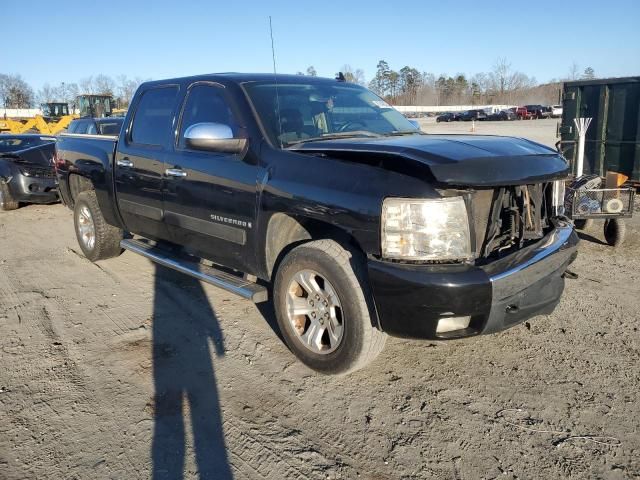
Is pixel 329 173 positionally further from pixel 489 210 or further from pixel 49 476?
pixel 49 476

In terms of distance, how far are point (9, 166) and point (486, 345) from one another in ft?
32.5

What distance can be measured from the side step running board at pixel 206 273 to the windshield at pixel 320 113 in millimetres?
1064

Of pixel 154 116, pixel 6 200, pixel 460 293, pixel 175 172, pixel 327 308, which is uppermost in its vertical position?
pixel 154 116

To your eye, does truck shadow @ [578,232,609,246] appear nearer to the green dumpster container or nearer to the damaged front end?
the green dumpster container

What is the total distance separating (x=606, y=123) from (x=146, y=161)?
7.82m

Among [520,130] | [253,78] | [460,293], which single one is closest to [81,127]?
[253,78]

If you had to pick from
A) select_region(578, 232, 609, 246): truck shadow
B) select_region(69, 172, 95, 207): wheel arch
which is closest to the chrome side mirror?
select_region(69, 172, 95, 207): wheel arch

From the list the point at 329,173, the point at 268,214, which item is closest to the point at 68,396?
the point at 268,214

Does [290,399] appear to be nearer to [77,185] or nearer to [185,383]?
[185,383]

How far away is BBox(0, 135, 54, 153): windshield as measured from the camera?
1136cm

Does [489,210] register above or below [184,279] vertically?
above

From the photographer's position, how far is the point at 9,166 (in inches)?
406

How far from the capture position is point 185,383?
3459 millimetres

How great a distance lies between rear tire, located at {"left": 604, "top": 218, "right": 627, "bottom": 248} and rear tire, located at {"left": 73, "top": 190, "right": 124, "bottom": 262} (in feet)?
19.2
